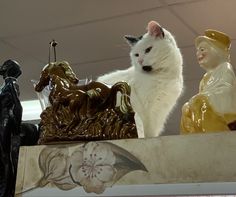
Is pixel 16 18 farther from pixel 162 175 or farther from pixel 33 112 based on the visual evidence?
pixel 162 175

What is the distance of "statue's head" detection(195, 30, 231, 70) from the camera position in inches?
25.7

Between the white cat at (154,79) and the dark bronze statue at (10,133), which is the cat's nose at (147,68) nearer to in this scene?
the white cat at (154,79)

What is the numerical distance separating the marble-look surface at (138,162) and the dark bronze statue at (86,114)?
53 millimetres

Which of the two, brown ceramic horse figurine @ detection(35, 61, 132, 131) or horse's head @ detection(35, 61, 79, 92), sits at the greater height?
horse's head @ detection(35, 61, 79, 92)

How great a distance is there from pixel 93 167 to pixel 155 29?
0.48 m

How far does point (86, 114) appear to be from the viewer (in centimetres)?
61

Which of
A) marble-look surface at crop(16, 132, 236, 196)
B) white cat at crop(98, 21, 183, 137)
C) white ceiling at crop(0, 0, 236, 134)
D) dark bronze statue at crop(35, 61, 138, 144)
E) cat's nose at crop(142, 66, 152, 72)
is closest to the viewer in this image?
marble-look surface at crop(16, 132, 236, 196)

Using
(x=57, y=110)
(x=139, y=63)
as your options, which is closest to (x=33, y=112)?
(x=139, y=63)

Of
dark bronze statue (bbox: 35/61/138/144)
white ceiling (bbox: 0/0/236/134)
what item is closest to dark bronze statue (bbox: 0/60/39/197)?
dark bronze statue (bbox: 35/61/138/144)

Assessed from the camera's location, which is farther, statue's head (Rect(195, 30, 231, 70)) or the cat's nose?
the cat's nose

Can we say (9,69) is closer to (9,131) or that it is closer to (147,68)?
(9,131)

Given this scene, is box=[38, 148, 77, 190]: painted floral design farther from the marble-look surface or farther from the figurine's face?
the figurine's face

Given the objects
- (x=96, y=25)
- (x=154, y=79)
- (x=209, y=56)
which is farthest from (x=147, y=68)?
(x=96, y=25)

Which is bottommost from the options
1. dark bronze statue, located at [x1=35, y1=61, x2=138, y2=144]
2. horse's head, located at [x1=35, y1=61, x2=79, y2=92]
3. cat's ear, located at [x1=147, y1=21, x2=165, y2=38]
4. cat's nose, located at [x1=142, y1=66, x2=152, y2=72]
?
dark bronze statue, located at [x1=35, y1=61, x2=138, y2=144]
